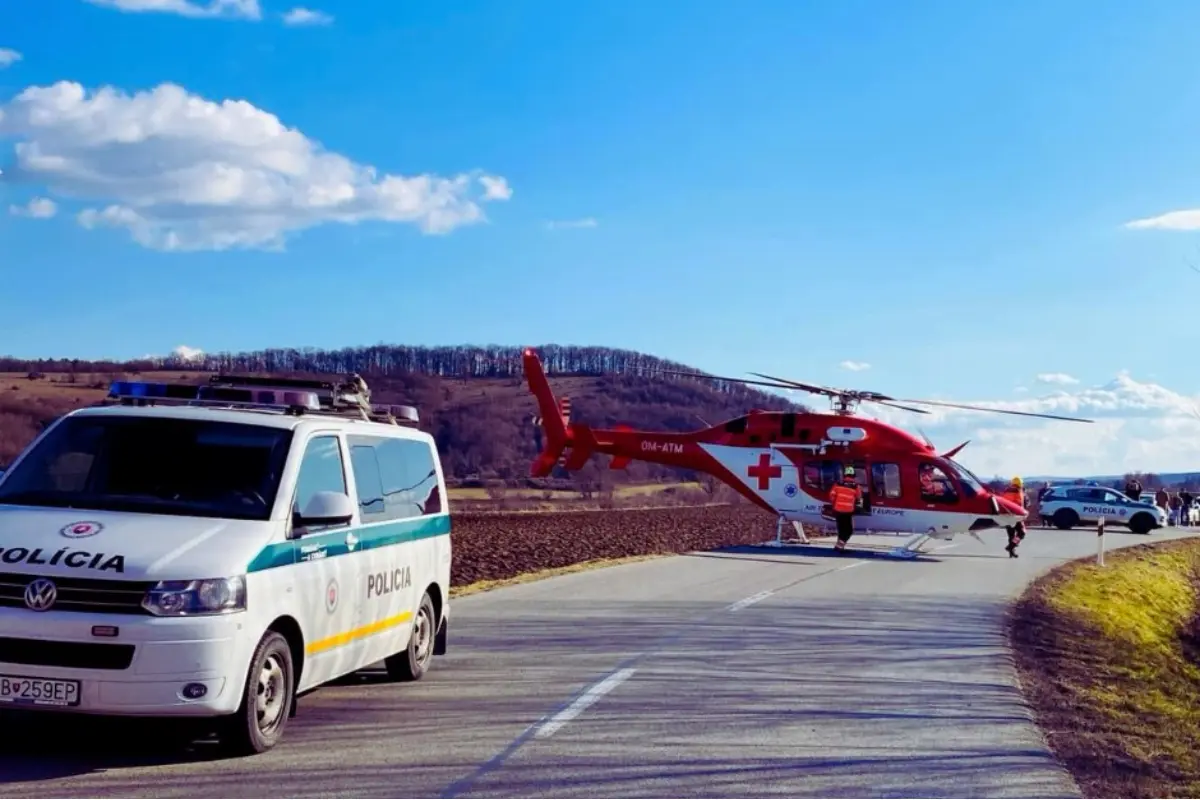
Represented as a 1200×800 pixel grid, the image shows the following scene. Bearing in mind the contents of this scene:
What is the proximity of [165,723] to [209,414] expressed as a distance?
2027 mm

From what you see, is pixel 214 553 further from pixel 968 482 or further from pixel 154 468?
pixel 968 482

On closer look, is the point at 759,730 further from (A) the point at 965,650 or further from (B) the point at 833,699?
(A) the point at 965,650

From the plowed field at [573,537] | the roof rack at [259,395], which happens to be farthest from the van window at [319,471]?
the plowed field at [573,537]

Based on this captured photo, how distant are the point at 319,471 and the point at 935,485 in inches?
896

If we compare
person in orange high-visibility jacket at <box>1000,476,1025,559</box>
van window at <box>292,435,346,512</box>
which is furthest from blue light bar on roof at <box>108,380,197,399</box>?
person in orange high-visibility jacket at <box>1000,476,1025,559</box>

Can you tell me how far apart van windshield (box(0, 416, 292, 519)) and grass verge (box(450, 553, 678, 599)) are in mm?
9183

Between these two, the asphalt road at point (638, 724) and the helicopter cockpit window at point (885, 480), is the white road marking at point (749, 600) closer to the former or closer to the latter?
the asphalt road at point (638, 724)

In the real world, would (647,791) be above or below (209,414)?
below

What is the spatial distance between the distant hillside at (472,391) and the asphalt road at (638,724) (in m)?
14.9

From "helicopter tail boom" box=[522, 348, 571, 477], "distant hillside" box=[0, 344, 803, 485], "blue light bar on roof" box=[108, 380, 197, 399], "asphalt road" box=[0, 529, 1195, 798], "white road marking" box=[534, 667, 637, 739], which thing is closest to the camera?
"asphalt road" box=[0, 529, 1195, 798]

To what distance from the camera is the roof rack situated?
29.7ft

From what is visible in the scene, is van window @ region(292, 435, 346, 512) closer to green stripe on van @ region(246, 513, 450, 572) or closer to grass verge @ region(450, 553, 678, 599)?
green stripe on van @ region(246, 513, 450, 572)

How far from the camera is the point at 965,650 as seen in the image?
1331cm

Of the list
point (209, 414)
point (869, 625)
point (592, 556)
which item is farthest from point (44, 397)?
point (209, 414)
